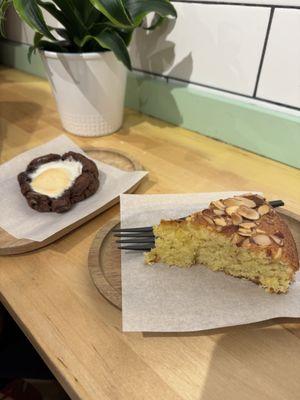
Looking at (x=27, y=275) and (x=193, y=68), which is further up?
(x=193, y=68)

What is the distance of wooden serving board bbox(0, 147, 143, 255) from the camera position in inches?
22.8

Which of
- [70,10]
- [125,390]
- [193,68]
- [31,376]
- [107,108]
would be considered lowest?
[31,376]

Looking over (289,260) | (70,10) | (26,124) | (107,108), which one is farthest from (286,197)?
(26,124)

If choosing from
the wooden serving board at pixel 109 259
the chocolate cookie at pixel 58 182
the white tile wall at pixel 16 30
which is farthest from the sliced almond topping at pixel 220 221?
the white tile wall at pixel 16 30

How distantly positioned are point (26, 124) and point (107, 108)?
12.2 inches

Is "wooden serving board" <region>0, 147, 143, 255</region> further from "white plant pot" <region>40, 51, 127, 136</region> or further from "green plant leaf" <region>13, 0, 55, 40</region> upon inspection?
"green plant leaf" <region>13, 0, 55, 40</region>

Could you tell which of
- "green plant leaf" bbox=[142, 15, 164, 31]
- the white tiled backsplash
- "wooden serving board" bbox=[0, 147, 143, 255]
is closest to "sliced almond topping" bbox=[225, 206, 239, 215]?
"wooden serving board" bbox=[0, 147, 143, 255]

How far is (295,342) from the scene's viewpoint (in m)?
0.45

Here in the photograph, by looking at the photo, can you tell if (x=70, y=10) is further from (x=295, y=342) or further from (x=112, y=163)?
(x=295, y=342)

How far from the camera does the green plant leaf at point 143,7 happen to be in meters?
0.78

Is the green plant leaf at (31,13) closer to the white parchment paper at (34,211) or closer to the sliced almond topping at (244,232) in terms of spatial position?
the white parchment paper at (34,211)

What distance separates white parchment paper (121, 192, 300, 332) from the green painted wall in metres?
0.41

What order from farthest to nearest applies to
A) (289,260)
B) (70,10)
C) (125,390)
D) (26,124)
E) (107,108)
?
(26,124) < (107,108) < (70,10) < (289,260) < (125,390)

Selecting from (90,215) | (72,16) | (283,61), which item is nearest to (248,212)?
(90,215)
